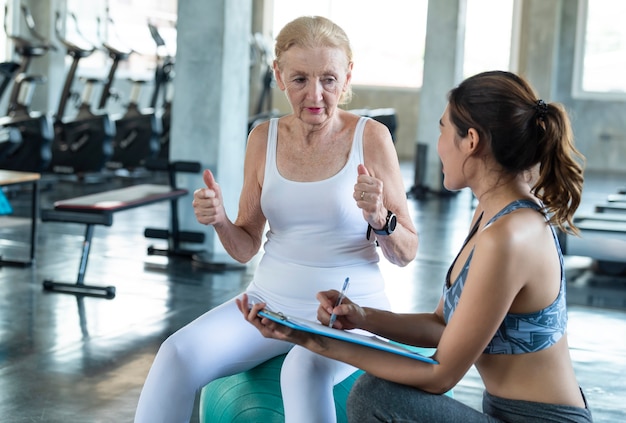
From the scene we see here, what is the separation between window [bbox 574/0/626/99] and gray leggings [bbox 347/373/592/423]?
43.2ft

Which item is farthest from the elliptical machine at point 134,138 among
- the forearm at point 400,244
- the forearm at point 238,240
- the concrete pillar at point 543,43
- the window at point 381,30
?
Result: the forearm at point 400,244

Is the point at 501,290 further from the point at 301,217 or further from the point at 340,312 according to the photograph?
the point at 301,217

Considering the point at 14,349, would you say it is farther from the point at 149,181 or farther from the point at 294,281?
the point at 149,181

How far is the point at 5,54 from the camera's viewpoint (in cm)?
1021

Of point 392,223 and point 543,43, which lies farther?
point 543,43

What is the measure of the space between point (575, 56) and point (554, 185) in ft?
43.2

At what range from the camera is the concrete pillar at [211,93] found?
5.64 metres

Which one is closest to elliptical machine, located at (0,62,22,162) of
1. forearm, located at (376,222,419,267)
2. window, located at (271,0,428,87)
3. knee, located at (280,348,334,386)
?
forearm, located at (376,222,419,267)

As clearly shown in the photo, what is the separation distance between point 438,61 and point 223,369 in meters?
7.98

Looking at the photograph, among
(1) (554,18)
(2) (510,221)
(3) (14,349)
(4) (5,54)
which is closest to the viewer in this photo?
(2) (510,221)

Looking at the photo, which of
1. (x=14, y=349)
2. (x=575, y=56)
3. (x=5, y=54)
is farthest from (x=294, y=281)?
(x=575, y=56)

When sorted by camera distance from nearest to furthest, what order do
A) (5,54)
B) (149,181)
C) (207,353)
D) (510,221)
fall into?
(510,221) < (207,353) < (149,181) < (5,54)

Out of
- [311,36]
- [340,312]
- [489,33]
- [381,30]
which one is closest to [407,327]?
[340,312]

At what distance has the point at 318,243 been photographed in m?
2.30
